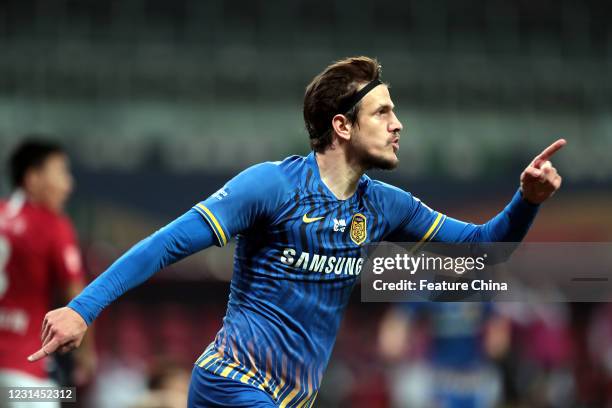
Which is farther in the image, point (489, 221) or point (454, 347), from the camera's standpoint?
point (454, 347)

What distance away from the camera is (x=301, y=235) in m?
4.08

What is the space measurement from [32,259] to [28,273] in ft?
0.33

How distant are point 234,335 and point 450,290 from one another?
1.33 metres

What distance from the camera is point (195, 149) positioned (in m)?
16.1

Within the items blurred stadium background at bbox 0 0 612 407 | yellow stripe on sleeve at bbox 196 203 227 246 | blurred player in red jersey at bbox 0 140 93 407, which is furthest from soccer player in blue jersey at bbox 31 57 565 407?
blurred stadium background at bbox 0 0 612 407

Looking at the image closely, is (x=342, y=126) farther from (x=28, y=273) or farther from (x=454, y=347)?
(x=454, y=347)

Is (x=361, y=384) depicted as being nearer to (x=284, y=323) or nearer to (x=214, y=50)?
(x=284, y=323)

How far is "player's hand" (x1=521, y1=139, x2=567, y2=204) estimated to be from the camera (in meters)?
4.14

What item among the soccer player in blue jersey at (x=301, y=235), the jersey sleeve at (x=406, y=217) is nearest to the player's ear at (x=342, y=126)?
the soccer player in blue jersey at (x=301, y=235)

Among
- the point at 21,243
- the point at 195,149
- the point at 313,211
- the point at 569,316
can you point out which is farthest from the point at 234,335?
the point at 195,149

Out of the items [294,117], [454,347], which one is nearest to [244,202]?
[454,347]

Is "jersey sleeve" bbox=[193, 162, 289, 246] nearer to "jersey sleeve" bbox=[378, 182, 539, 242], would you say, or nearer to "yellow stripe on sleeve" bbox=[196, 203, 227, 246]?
"yellow stripe on sleeve" bbox=[196, 203, 227, 246]

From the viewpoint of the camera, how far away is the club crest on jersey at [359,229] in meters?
4.22

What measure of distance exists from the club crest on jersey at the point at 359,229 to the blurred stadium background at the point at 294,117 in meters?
7.41
